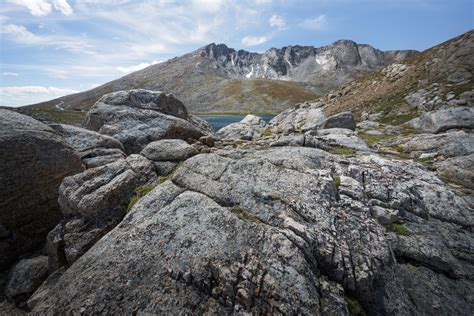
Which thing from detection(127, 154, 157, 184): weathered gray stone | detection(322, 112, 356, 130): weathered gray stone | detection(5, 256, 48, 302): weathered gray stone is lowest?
detection(5, 256, 48, 302): weathered gray stone

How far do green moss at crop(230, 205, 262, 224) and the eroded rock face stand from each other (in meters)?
0.04

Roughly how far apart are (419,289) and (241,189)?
7.71 metres

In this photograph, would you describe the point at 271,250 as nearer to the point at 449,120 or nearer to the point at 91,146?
the point at 91,146

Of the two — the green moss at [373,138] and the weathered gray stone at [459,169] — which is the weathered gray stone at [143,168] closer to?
the weathered gray stone at [459,169]

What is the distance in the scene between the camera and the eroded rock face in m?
7.99

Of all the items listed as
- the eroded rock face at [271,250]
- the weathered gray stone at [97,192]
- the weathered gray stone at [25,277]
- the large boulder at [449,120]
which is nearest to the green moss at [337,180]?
the eroded rock face at [271,250]

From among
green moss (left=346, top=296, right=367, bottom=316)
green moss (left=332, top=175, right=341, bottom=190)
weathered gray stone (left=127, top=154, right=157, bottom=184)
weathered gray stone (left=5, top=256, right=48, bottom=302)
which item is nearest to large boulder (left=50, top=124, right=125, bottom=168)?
weathered gray stone (left=127, top=154, right=157, bottom=184)

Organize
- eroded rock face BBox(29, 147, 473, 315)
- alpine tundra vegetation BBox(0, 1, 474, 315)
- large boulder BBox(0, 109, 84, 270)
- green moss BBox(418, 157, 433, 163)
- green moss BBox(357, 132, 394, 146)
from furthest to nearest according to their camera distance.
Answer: green moss BBox(357, 132, 394, 146), green moss BBox(418, 157, 433, 163), large boulder BBox(0, 109, 84, 270), alpine tundra vegetation BBox(0, 1, 474, 315), eroded rock face BBox(29, 147, 473, 315)

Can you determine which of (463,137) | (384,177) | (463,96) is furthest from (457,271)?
(463,96)

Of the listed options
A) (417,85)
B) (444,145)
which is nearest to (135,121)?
(444,145)

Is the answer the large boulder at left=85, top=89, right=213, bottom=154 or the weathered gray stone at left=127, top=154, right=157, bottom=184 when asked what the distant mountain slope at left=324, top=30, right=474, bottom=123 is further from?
the weathered gray stone at left=127, top=154, right=157, bottom=184

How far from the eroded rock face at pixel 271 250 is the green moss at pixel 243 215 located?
0.04 m

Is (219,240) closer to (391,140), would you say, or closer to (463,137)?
(463,137)

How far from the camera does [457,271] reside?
31.7 ft
